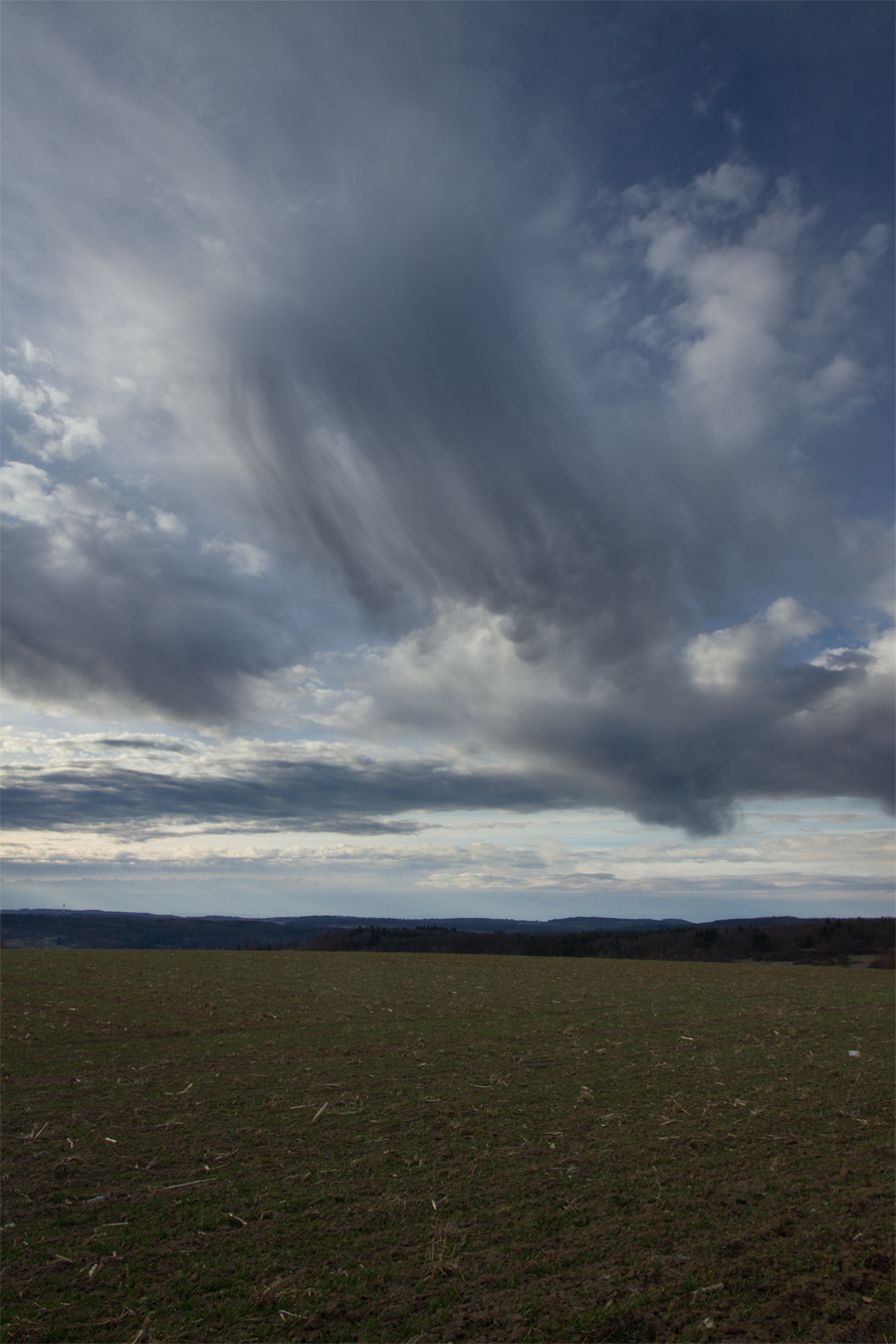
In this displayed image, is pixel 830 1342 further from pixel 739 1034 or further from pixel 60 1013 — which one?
pixel 60 1013

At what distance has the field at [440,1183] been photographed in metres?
4.84

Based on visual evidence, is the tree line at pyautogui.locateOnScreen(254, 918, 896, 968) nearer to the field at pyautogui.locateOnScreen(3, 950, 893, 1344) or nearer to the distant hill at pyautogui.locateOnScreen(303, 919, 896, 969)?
the distant hill at pyautogui.locateOnScreen(303, 919, 896, 969)

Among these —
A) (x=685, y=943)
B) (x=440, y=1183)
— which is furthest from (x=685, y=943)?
(x=440, y=1183)

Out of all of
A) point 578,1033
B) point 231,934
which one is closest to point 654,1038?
point 578,1033

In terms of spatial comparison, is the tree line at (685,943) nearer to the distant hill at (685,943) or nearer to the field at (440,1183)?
the distant hill at (685,943)

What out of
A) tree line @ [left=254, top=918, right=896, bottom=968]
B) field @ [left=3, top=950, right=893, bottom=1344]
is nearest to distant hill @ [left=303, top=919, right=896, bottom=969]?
tree line @ [left=254, top=918, right=896, bottom=968]

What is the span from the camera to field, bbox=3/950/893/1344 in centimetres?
484

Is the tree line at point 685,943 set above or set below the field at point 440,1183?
below

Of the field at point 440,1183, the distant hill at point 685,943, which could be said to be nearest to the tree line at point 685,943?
the distant hill at point 685,943

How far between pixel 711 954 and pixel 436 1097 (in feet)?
249

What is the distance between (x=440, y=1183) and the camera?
6.84 meters

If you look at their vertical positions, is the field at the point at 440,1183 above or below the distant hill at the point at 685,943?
above

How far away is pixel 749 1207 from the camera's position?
6.44 metres

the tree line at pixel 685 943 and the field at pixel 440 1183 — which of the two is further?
the tree line at pixel 685 943
